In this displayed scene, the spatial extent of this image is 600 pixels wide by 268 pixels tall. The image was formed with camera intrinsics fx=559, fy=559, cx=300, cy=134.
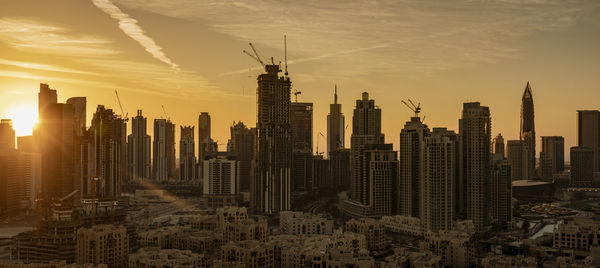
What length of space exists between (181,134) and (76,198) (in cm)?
4622

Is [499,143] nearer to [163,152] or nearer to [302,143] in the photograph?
[302,143]

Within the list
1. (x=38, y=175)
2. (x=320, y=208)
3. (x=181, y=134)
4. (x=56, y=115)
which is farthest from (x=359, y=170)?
(x=181, y=134)

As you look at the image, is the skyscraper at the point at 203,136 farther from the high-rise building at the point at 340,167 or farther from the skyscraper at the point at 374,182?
the skyscraper at the point at 374,182

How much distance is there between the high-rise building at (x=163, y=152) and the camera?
261 feet

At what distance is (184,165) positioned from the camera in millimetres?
79500

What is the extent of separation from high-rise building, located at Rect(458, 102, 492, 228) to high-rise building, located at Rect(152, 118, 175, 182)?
50.2 meters

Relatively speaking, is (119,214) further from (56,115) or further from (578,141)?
(578,141)

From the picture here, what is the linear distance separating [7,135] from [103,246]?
33.7 metres

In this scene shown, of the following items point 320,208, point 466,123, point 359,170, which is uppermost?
point 466,123

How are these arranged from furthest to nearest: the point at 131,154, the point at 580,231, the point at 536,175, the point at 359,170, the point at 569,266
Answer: the point at 131,154
the point at 536,175
the point at 359,170
the point at 580,231
the point at 569,266

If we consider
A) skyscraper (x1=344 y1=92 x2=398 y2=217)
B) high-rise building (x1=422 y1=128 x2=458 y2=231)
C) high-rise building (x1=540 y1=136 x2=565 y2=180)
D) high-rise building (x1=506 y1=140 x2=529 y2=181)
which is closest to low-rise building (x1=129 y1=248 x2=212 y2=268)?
high-rise building (x1=422 y1=128 x2=458 y2=231)

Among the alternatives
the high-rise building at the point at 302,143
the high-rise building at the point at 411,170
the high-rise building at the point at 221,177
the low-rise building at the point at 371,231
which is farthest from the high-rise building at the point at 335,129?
the low-rise building at the point at 371,231

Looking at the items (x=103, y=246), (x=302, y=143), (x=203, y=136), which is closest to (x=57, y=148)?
(x=103, y=246)

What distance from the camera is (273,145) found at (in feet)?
158
